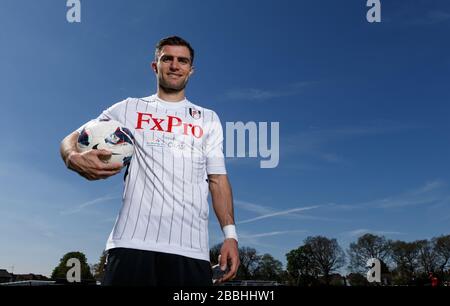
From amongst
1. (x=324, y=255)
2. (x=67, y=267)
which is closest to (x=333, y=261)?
(x=324, y=255)

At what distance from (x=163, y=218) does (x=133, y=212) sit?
0.37 meters

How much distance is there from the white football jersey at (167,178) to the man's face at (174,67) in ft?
0.78

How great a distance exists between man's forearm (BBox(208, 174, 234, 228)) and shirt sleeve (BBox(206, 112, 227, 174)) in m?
0.09

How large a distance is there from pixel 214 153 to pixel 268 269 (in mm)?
117476

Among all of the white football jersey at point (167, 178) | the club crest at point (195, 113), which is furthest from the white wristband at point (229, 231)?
the club crest at point (195, 113)

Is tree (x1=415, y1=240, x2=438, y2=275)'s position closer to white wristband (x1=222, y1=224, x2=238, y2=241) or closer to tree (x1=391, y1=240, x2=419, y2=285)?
tree (x1=391, y1=240, x2=419, y2=285)

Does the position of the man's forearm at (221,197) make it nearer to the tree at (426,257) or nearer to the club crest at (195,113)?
the club crest at (195,113)

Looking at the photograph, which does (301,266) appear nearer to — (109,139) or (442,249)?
(442,249)

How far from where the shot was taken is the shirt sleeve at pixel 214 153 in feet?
19.1

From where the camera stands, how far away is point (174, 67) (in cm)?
586

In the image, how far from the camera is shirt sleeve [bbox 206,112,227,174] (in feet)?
19.1

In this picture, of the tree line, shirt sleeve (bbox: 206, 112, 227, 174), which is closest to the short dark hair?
shirt sleeve (bbox: 206, 112, 227, 174)
